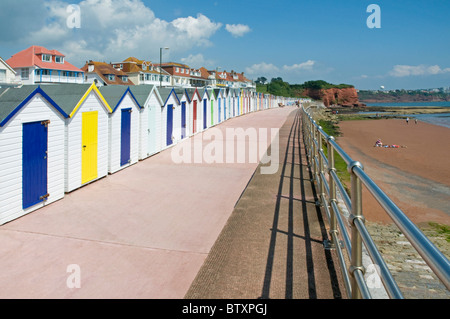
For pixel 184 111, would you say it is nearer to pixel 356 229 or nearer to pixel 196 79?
pixel 356 229

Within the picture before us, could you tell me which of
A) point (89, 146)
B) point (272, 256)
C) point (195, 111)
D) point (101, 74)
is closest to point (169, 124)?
point (195, 111)

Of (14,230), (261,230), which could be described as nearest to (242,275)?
(261,230)

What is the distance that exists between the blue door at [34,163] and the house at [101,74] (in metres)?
63.0

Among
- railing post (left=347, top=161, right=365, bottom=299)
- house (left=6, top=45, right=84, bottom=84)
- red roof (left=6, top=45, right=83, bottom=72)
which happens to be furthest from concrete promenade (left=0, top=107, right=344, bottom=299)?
red roof (left=6, top=45, right=83, bottom=72)

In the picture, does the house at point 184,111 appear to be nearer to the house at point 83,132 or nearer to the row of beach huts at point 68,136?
the row of beach huts at point 68,136

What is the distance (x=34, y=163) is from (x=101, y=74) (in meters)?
66.8

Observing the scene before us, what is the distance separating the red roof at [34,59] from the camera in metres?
59.6

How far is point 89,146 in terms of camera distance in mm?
9648

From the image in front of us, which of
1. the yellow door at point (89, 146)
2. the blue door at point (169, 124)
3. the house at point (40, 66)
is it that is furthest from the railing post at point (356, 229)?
the house at point (40, 66)

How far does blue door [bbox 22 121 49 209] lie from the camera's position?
7.17 metres
